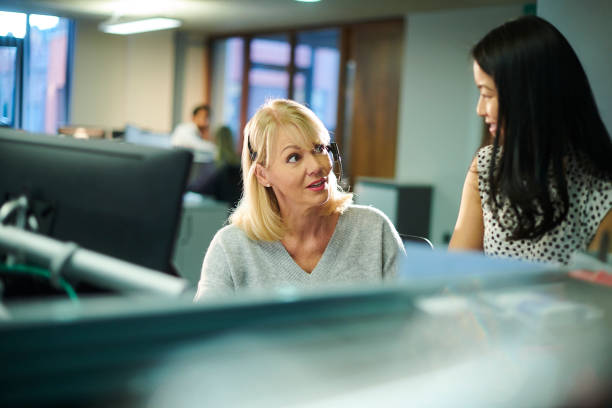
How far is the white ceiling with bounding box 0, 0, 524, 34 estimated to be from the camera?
6.57 m

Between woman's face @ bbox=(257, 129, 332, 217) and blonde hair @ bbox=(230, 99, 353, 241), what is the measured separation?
0.6 inches

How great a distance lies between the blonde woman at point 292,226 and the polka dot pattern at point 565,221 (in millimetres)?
429

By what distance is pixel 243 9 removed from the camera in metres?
7.47

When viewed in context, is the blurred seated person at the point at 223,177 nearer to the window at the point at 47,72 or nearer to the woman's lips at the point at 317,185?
the window at the point at 47,72

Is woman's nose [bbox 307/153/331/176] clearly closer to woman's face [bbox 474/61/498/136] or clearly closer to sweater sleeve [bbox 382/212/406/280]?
sweater sleeve [bbox 382/212/406/280]

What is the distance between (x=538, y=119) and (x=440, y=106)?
573 centimetres

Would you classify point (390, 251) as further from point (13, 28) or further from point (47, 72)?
point (47, 72)

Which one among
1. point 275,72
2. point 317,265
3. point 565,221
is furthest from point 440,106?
point 565,221

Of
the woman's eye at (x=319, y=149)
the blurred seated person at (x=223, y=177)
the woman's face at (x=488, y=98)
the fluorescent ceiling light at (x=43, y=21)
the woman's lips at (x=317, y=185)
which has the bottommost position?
the blurred seated person at (x=223, y=177)

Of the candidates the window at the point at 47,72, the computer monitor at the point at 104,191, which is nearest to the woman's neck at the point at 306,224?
the computer monitor at the point at 104,191

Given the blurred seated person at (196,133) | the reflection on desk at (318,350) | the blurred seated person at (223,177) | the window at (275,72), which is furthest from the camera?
the window at (275,72)

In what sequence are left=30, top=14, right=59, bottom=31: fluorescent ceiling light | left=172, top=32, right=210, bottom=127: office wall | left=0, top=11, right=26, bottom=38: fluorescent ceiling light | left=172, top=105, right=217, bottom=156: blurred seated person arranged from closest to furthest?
left=0, top=11, right=26, bottom=38: fluorescent ceiling light < left=172, top=105, right=217, bottom=156: blurred seated person < left=30, top=14, right=59, bottom=31: fluorescent ceiling light < left=172, top=32, right=210, bottom=127: office wall

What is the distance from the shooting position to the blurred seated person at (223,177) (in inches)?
223

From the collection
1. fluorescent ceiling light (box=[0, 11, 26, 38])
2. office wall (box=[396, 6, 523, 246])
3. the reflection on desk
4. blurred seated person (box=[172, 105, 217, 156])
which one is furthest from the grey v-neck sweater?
blurred seated person (box=[172, 105, 217, 156])
